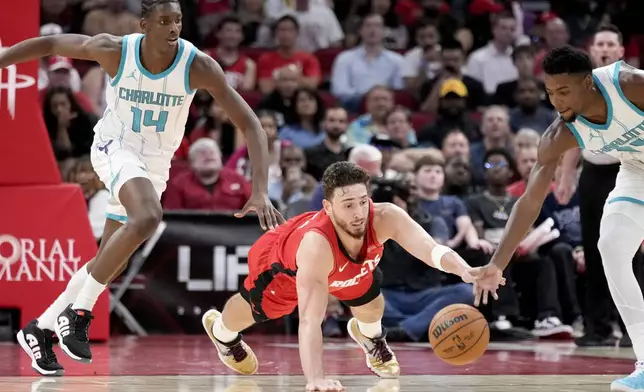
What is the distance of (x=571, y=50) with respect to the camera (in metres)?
5.37

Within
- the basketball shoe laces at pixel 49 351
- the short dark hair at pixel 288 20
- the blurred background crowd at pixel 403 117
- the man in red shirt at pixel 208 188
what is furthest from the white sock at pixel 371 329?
the short dark hair at pixel 288 20

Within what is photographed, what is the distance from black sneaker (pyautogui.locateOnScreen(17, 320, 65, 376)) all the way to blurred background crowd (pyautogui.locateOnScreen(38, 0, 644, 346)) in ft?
10.7

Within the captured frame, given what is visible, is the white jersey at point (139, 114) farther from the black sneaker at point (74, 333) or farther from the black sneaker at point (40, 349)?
the black sneaker at point (40, 349)

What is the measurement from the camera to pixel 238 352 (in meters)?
6.38

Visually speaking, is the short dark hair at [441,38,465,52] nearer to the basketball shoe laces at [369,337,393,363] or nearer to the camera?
the camera

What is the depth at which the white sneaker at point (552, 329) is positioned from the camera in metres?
9.67

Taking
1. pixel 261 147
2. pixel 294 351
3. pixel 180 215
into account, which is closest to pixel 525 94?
pixel 180 215

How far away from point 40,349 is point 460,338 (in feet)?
7.37

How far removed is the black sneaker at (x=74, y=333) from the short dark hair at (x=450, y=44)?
317 inches

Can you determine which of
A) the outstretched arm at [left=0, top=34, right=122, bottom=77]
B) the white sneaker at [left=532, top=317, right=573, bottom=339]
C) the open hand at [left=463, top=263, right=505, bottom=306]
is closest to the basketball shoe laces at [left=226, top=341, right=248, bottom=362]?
the open hand at [left=463, top=263, right=505, bottom=306]

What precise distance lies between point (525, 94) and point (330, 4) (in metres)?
3.38

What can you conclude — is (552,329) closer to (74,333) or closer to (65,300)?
(65,300)

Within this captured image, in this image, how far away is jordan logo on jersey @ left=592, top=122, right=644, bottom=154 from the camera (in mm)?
5475

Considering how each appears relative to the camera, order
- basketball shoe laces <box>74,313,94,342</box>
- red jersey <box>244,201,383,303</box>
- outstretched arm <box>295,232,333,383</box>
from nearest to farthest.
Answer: outstretched arm <box>295,232,333,383</box> → red jersey <box>244,201,383,303</box> → basketball shoe laces <box>74,313,94,342</box>
